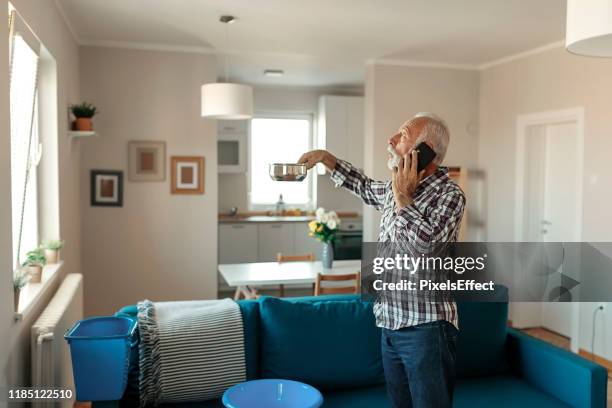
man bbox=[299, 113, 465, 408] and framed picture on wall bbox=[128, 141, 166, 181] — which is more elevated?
framed picture on wall bbox=[128, 141, 166, 181]

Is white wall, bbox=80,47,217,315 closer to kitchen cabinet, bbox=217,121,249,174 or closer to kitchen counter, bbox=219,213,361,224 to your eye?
kitchen counter, bbox=219,213,361,224

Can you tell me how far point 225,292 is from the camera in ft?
23.5

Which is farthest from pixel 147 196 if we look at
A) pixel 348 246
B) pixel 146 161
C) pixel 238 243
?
pixel 348 246

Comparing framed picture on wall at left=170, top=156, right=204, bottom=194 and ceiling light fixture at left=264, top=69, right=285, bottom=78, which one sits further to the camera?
ceiling light fixture at left=264, top=69, right=285, bottom=78

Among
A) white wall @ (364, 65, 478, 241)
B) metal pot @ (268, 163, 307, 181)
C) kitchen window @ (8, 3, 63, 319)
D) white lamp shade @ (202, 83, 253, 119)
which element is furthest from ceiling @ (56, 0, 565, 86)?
metal pot @ (268, 163, 307, 181)

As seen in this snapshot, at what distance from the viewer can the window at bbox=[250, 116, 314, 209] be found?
784 centimetres

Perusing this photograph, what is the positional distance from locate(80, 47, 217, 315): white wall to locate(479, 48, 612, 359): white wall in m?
2.88

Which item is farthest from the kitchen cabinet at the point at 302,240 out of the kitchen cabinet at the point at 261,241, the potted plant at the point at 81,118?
the potted plant at the point at 81,118

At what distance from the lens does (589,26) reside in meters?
1.85

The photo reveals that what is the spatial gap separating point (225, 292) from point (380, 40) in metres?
3.64

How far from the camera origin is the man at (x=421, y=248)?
180 cm

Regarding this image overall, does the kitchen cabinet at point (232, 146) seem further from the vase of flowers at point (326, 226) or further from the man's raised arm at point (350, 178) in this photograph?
the man's raised arm at point (350, 178)

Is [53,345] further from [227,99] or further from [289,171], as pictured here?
[227,99]

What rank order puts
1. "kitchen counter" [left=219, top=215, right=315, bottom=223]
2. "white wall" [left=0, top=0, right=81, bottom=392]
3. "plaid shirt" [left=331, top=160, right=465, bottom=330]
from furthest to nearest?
1. "kitchen counter" [left=219, top=215, right=315, bottom=223]
2. "white wall" [left=0, top=0, right=81, bottom=392]
3. "plaid shirt" [left=331, top=160, right=465, bottom=330]
